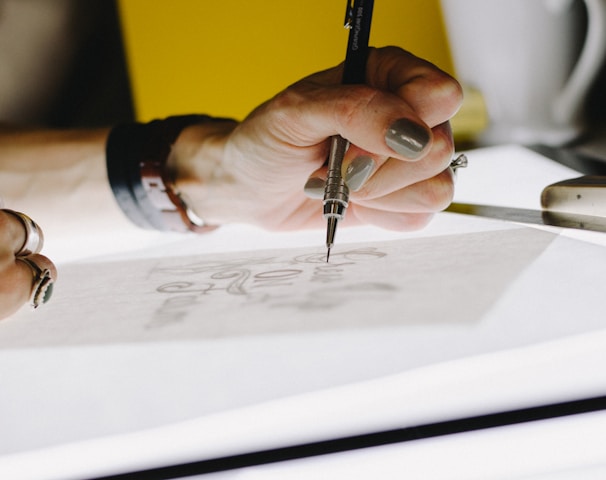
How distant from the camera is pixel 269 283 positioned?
0.87ft

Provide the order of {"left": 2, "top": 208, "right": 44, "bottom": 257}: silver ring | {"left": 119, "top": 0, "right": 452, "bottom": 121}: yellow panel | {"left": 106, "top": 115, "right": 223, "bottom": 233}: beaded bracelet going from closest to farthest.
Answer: {"left": 2, "top": 208, "right": 44, "bottom": 257}: silver ring < {"left": 106, "top": 115, "right": 223, "bottom": 233}: beaded bracelet < {"left": 119, "top": 0, "right": 452, "bottom": 121}: yellow panel

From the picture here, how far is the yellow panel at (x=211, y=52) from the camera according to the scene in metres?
0.53

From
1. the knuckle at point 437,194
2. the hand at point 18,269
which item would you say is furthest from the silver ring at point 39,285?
the knuckle at point 437,194

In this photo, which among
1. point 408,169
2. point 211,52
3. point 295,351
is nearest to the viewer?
point 295,351

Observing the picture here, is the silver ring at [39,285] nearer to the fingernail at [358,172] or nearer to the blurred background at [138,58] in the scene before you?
the fingernail at [358,172]

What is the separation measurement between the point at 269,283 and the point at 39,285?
13 cm

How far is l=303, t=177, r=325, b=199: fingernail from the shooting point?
0.29 metres

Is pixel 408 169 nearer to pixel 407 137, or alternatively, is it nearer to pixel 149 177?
pixel 407 137

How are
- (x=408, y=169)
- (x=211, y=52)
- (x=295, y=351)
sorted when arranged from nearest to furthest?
(x=295, y=351) → (x=408, y=169) → (x=211, y=52)

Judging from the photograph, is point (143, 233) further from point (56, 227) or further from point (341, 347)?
point (341, 347)

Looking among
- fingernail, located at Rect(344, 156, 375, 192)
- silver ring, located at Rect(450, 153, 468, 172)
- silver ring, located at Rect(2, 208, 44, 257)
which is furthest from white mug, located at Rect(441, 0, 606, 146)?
silver ring, located at Rect(2, 208, 44, 257)

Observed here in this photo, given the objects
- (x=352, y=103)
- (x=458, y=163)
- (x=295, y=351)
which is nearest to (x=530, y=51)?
(x=458, y=163)

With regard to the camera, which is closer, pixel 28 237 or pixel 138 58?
pixel 28 237

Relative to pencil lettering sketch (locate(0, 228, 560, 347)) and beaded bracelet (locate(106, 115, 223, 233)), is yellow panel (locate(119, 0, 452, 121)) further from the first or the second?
pencil lettering sketch (locate(0, 228, 560, 347))
